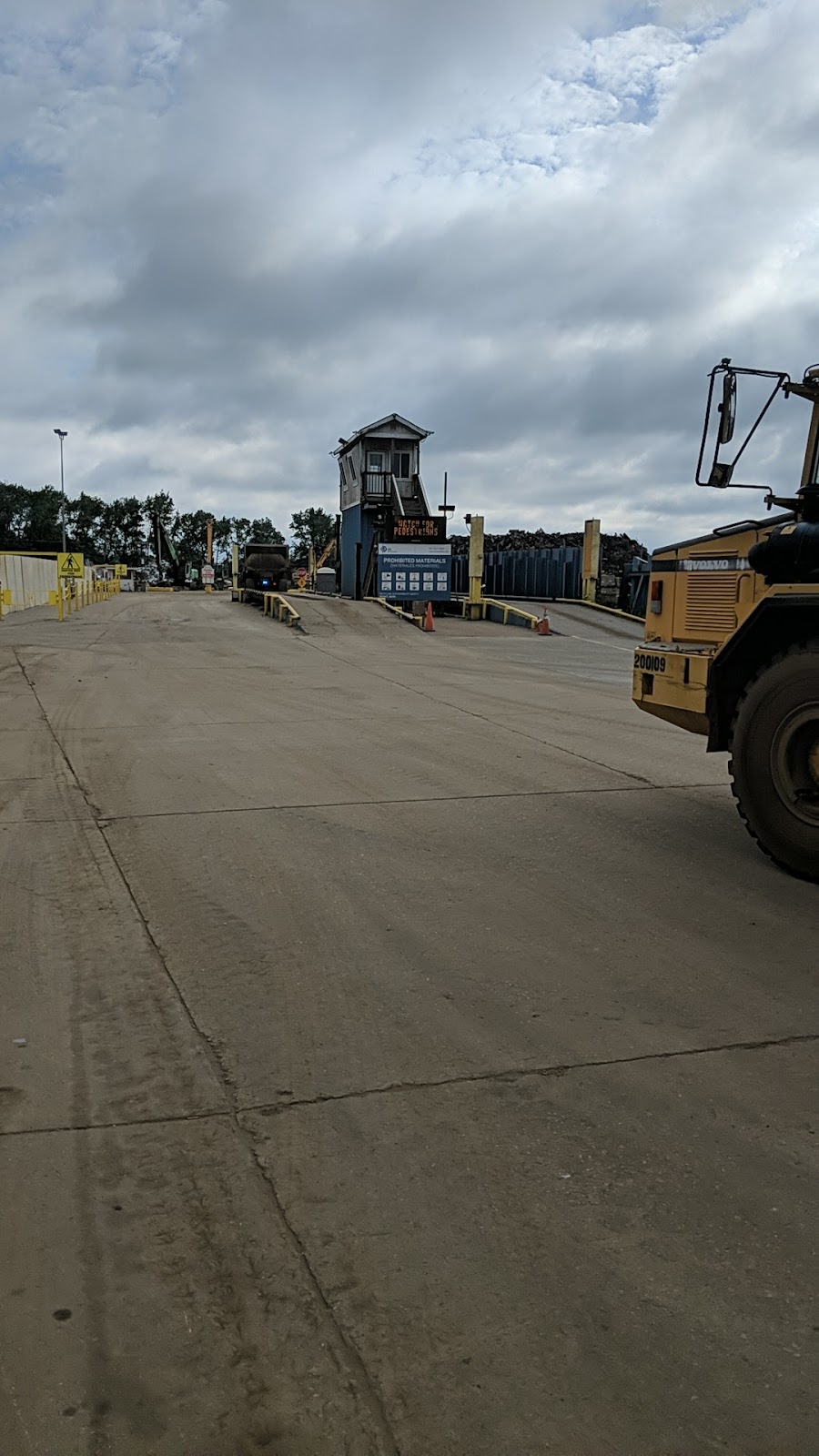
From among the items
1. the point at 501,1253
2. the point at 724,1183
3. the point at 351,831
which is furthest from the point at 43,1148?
the point at 351,831

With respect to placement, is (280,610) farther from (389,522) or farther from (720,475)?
(720,475)

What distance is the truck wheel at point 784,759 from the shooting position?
6000mm

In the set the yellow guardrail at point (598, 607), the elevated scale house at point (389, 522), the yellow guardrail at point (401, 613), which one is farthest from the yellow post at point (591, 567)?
the yellow guardrail at point (401, 613)

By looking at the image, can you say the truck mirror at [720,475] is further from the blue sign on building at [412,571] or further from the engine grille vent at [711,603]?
the blue sign on building at [412,571]

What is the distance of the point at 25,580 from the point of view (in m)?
36.6

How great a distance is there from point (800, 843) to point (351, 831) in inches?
107

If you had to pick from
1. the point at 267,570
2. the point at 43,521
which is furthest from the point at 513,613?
the point at 43,521

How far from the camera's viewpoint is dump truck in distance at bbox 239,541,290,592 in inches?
1809

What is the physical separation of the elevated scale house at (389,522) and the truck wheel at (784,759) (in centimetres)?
2658

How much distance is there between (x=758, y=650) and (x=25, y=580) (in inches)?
1325

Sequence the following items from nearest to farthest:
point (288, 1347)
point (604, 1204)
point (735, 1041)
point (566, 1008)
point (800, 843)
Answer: point (288, 1347), point (604, 1204), point (735, 1041), point (566, 1008), point (800, 843)

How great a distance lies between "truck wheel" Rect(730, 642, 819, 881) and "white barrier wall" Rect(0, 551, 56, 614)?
93.1 feet

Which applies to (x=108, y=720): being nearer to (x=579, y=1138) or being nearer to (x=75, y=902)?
(x=75, y=902)

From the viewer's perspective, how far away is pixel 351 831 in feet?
23.2
